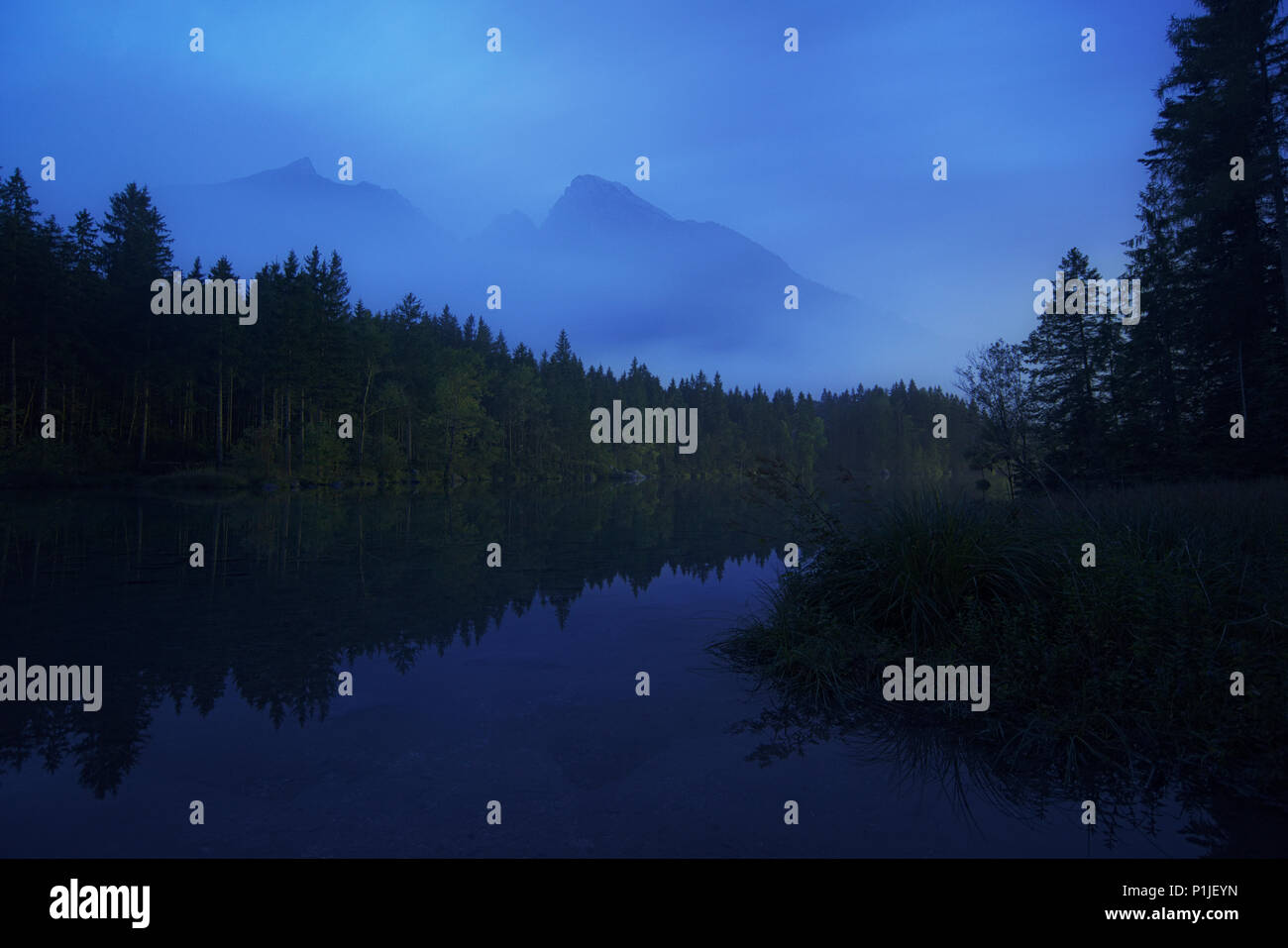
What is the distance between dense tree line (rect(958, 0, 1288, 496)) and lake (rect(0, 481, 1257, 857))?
513 inches

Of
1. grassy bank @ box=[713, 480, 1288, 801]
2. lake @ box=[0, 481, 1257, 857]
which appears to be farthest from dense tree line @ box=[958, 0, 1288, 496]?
lake @ box=[0, 481, 1257, 857]

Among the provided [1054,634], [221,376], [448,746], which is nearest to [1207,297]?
[1054,634]

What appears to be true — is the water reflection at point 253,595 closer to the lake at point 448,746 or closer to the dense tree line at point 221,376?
the lake at point 448,746

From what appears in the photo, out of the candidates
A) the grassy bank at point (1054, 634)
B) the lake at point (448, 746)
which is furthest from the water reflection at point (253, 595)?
the grassy bank at point (1054, 634)

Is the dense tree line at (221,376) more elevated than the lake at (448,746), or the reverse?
the dense tree line at (221,376)

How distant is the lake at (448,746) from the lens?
119 inches

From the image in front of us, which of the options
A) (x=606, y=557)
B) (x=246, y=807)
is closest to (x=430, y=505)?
(x=606, y=557)

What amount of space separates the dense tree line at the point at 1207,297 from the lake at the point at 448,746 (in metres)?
13.0

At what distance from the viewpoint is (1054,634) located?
4.84m

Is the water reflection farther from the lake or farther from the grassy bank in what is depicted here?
the grassy bank

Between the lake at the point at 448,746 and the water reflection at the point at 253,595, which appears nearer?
the lake at the point at 448,746

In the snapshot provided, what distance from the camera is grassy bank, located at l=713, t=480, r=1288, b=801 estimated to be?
12.4 ft

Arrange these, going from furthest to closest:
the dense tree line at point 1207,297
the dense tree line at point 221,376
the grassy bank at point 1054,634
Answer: the dense tree line at point 221,376 < the dense tree line at point 1207,297 < the grassy bank at point 1054,634
